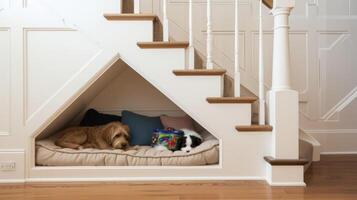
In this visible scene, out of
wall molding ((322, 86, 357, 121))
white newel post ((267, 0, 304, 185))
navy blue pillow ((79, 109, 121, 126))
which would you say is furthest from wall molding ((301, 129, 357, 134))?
navy blue pillow ((79, 109, 121, 126))

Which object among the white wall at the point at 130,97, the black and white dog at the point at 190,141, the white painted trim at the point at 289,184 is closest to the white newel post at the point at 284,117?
the white painted trim at the point at 289,184

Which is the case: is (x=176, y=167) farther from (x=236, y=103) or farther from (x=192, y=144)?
(x=236, y=103)

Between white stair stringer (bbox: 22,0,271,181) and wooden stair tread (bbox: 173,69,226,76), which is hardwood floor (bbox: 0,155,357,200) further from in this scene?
wooden stair tread (bbox: 173,69,226,76)

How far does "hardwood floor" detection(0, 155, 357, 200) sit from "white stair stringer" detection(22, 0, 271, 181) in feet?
0.23

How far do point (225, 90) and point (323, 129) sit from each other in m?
1.31

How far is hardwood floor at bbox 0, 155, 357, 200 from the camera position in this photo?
1728 millimetres

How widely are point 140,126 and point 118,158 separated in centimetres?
59

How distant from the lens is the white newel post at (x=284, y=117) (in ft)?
6.31

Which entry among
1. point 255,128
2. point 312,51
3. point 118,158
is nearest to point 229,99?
point 255,128

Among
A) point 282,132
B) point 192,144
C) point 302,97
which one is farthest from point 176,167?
point 302,97

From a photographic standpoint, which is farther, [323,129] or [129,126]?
[323,129]

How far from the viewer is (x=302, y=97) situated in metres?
3.06

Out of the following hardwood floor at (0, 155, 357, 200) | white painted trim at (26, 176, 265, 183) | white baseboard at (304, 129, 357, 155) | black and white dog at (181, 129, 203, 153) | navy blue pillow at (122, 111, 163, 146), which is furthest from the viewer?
white baseboard at (304, 129, 357, 155)

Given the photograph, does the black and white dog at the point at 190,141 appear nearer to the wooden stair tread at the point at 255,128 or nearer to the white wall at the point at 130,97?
the wooden stair tread at the point at 255,128
